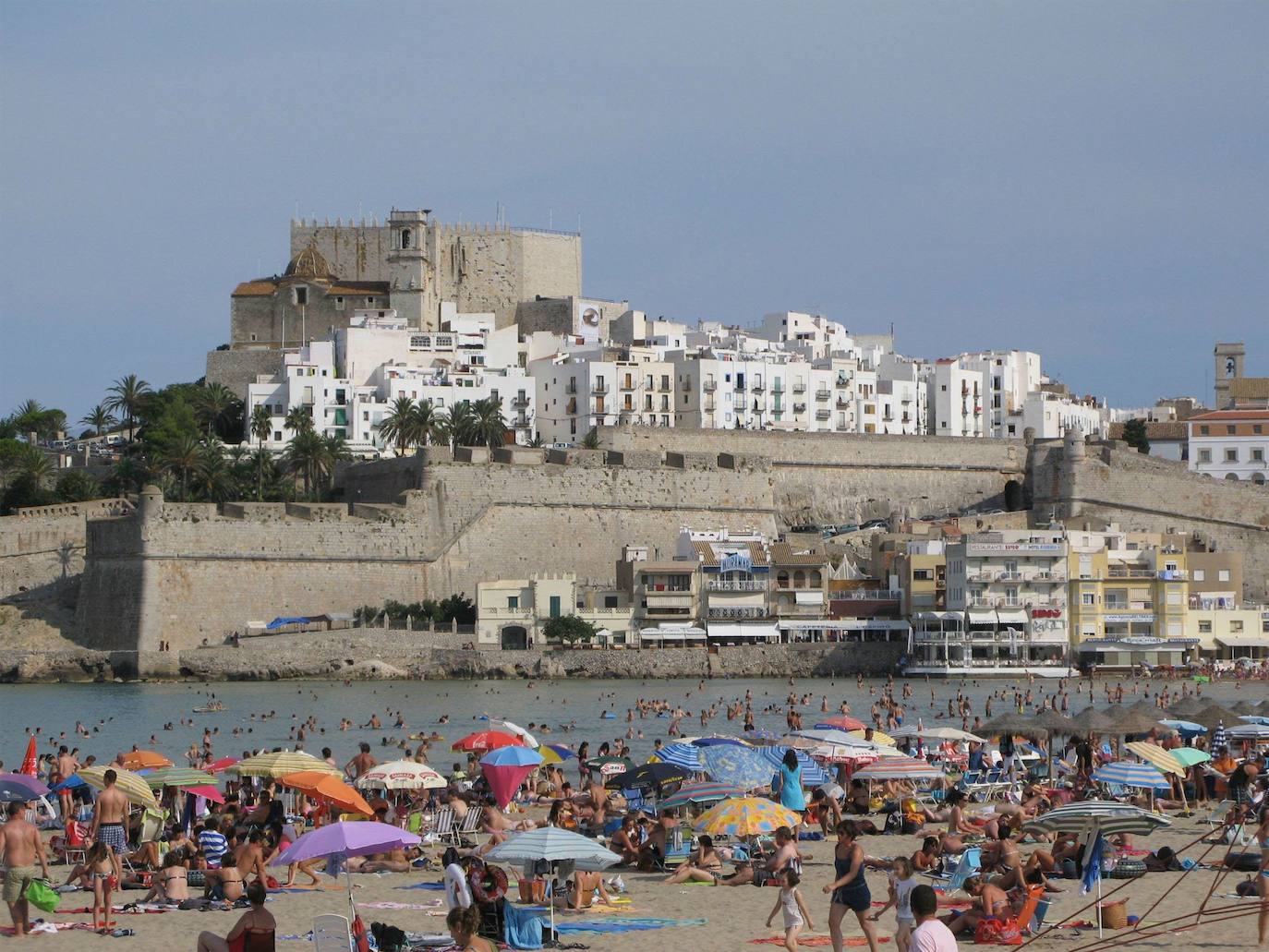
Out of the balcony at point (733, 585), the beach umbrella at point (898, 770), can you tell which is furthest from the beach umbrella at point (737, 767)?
the balcony at point (733, 585)

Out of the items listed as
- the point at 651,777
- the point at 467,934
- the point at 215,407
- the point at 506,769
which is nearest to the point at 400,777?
the point at 506,769

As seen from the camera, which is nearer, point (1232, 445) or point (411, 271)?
point (1232, 445)

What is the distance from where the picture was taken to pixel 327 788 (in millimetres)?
21312

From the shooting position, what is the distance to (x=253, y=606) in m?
60.9

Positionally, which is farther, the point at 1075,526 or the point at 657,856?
the point at 1075,526

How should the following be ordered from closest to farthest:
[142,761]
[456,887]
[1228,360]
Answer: [456,887]
[142,761]
[1228,360]

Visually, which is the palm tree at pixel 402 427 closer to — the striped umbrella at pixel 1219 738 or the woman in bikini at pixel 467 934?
the striped umbrella at pixel 1219 738

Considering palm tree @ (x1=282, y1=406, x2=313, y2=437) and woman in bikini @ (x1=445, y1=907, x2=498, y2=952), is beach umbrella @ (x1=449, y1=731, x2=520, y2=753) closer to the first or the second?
woman in bikini @ (x1=445, y1=907, x2=498, y2=952)

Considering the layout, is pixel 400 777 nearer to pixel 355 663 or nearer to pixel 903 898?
pixel 903 898

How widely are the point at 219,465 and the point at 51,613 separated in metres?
9.46

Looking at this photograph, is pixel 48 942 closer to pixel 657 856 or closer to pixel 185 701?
pixel 657 856

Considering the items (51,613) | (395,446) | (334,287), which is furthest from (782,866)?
(334,287)

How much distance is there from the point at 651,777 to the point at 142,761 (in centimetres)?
666

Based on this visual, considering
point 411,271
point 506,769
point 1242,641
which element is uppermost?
point 411,271
